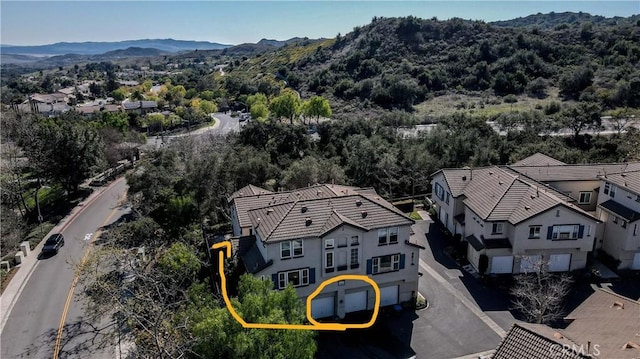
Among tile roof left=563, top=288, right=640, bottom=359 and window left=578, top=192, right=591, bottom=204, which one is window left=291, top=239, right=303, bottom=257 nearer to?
tile roof left=563, top=288, right=640, bottom=359

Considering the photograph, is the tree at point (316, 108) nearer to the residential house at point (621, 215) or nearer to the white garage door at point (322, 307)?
Result: the residential house at point (621, 215)

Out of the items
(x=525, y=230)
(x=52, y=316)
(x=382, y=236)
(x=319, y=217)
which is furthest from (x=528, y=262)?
(x=52, y=316)

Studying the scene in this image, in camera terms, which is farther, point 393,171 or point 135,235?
point 393,171

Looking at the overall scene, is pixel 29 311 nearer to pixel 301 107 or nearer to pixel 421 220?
pixel 421 220

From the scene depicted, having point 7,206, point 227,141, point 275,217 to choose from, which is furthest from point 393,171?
point 7,206

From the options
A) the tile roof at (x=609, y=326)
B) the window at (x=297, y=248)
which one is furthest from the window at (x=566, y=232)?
the window at (x=297, y=248)

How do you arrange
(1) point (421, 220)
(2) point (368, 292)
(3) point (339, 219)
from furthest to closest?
(1) point (421, 220) < (2) point (368, 292) < (3) point (339, 219)
